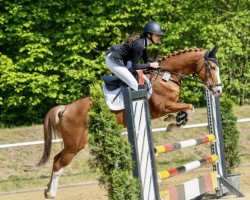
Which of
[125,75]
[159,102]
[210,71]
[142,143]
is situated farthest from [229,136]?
[142,143]

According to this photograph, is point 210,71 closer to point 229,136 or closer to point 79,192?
point 229,136

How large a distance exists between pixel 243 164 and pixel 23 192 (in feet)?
13.3

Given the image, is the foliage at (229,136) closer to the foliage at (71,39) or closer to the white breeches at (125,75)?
the white breeches at (125,75)

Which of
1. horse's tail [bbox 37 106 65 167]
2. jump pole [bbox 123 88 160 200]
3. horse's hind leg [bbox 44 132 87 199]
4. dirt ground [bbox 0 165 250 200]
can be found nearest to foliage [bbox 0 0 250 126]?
dirt ground [bbox 0 165 250 200]

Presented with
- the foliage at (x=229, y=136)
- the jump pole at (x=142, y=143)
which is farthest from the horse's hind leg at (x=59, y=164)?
the jump pole at (x=142, y=143)

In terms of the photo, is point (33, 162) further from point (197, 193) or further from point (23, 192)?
point (197, 193)

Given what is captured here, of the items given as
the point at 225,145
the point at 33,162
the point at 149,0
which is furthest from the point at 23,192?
the point at 149,0

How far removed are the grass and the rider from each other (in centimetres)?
A: 307

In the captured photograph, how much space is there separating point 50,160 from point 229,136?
14.8ft

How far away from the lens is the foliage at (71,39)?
736 inches

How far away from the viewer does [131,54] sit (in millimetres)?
8562

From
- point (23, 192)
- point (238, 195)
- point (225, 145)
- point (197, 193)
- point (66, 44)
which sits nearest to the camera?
point (197, 193)

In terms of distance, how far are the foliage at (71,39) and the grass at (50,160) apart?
16.0 ft

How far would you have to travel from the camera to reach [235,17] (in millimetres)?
20188
